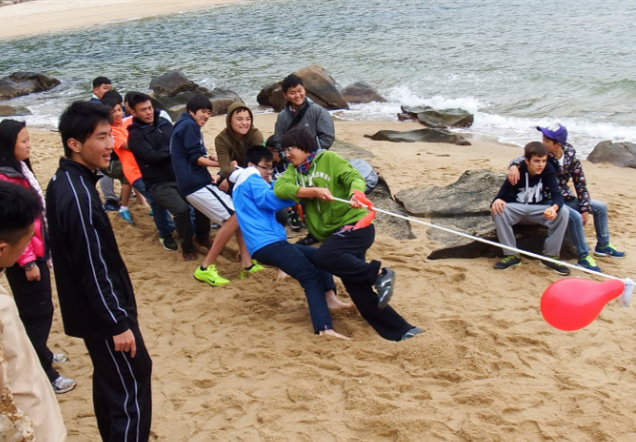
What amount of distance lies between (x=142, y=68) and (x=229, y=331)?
2232 centimetres

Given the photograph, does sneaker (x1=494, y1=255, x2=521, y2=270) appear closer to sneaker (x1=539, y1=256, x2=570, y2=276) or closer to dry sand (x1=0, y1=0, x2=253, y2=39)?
sneaker (x1=539, y1=256, x2=570, y2=276)

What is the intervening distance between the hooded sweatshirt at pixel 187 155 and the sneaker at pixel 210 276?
78 centimetres

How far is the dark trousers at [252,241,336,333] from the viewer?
15.7 ft

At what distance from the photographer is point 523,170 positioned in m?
6.00

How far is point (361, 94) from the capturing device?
17781 mm

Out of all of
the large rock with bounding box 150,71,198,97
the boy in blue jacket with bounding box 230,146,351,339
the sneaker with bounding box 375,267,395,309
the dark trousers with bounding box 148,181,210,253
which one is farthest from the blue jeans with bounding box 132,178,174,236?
the large rock with bounding box 150,71,198,97

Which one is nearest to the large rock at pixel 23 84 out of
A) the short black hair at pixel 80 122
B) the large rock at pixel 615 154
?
the large rock at pixel 615 154

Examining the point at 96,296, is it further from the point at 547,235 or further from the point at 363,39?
the point at 363,39

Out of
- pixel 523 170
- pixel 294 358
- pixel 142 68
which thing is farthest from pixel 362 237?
pixel 142 68

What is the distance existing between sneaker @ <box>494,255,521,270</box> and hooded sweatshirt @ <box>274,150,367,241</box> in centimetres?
178

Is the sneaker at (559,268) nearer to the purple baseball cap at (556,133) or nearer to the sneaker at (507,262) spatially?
the sneaker at (507,262)

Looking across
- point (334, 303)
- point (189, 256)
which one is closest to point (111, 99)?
point (189, 256)

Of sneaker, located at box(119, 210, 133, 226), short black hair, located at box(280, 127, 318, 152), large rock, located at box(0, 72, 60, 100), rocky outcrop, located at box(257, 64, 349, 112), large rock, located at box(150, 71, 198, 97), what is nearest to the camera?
short black hair, located at box(280, 127, 318, 152)

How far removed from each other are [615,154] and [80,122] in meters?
9.92
